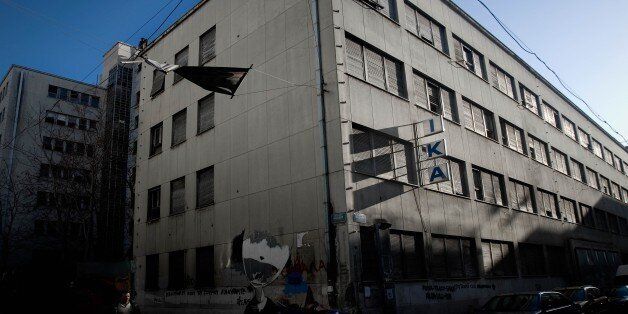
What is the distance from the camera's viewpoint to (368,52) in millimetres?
16750

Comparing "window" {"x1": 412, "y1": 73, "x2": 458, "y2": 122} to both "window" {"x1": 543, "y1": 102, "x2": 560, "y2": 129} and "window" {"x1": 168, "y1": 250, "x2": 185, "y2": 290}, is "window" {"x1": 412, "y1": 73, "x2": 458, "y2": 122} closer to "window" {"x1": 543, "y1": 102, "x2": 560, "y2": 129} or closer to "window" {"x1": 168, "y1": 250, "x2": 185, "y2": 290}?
"window" {"x1": 168, "y1": 250, "x2": 185, "y2": 290}

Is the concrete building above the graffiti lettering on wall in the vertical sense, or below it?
above

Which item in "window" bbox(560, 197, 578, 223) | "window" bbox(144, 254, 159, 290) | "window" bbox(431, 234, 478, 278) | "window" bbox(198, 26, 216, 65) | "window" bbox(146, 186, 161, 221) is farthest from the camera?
"window" bbox(560, 197, 578, 223)

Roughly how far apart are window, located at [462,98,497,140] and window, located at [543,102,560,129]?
398 inches

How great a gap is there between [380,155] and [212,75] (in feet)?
21.2

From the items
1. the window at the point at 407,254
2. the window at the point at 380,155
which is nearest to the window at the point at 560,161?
the window at the point at 380,155

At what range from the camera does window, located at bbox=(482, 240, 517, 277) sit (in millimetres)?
19391

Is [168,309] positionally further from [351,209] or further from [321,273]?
[351,209]

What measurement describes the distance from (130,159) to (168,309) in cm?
2201

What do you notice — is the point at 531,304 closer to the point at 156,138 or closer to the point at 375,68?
the point at 375,68

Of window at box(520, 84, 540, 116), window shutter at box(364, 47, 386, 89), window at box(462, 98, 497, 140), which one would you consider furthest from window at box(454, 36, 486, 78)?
window shutter at box(364, 47, 386, 89)

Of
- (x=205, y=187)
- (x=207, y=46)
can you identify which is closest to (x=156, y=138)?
(x=207, y=46)

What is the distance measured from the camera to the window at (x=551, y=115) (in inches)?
1247

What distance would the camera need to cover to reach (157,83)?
24.1 m
